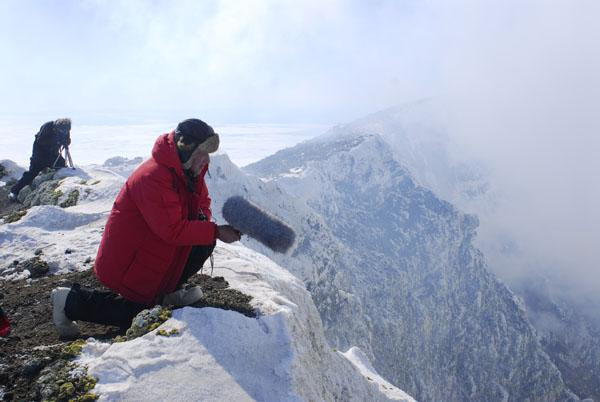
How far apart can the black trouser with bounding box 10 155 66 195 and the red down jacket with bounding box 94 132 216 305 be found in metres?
17.7

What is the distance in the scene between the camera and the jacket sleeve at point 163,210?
5.61 metres

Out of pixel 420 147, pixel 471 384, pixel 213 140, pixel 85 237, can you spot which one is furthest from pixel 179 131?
pixel 420 147

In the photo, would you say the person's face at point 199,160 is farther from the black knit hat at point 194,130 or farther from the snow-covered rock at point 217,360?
the snow-covered rock at point 217,360

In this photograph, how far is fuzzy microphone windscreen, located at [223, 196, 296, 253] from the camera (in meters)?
6.46

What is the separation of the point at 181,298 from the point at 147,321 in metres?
0.72

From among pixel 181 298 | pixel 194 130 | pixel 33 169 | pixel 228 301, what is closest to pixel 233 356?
pixel 228 301

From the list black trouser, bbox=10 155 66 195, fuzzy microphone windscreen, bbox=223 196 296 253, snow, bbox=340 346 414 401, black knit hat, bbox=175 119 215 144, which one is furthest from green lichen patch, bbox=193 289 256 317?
black trouser, bbox=10 155 66 195

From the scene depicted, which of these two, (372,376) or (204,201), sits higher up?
(204,201)

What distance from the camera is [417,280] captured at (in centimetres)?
9238

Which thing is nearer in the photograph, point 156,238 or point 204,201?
point 156,238

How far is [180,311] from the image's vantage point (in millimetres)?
6086

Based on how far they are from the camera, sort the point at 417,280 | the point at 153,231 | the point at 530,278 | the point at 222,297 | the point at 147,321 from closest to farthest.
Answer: the point at 153,231
the point at 147,321
the point at 222,297
the point at 417,280
the point at 530,278

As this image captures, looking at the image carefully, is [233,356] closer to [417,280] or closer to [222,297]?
[222,297]

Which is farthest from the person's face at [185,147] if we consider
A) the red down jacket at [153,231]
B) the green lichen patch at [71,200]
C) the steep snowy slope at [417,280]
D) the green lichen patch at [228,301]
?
the steep snowy slope at [417,280]
